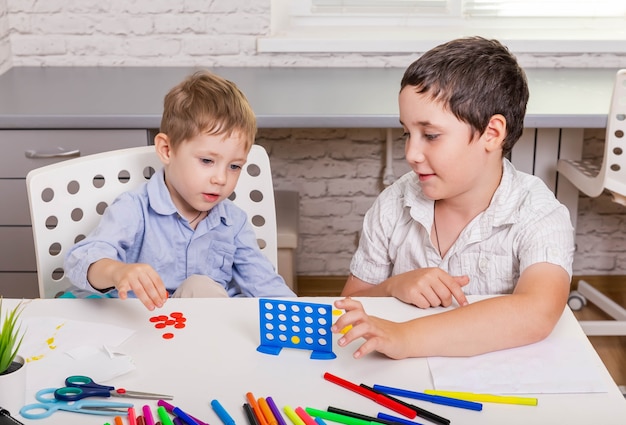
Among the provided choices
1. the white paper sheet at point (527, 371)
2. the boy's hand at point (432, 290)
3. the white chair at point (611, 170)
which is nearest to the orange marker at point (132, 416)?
the white paper sheet at point (527, 371)

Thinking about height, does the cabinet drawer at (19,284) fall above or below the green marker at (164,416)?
below

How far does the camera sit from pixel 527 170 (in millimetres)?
2469

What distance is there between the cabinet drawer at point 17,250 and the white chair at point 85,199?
2.14 feet

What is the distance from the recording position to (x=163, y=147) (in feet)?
5.10

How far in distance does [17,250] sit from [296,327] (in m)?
1.44

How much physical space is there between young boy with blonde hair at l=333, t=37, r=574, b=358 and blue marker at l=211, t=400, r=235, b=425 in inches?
13.4

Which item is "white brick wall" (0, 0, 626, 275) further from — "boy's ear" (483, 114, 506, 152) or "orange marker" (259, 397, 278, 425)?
"orange marker" (259, 397, 278, 425)

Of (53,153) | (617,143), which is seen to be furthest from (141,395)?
(617,143)

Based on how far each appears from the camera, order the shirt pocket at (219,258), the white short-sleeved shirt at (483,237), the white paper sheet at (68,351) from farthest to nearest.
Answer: the shirt pocket at (219,258)
the white short-sleeved shirt at (483,237)
the white paper sheet at (68,351)

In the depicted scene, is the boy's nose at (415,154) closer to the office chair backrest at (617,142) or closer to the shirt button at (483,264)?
the shirt button at (483,264)

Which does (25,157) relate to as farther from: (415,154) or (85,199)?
(415,154)

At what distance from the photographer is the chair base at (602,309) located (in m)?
2.47

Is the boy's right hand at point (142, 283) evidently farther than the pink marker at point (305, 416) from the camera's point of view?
Yes

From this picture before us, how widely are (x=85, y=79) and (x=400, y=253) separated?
1517mm
